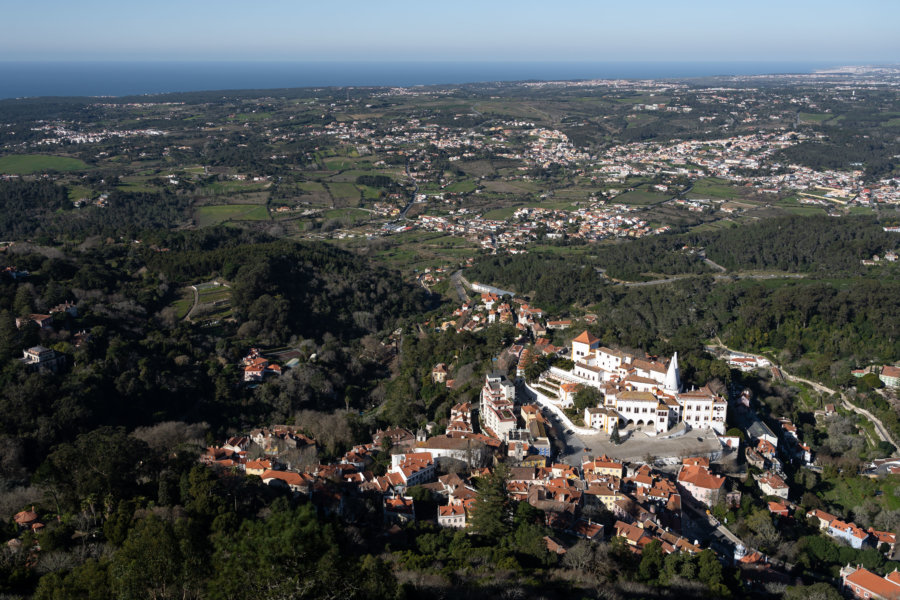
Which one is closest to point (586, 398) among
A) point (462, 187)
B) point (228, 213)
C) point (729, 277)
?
point (729, 277)

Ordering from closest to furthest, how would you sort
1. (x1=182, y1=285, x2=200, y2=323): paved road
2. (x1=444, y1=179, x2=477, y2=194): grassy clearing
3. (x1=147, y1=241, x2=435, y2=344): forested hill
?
(x1=182, y1=285, x2=200, y2=323): paved road → (x1=147, y1=241, x2=435, y2=344): forested hill → (x1=444, y1=179, x2=477, y2=194): grassy clearing

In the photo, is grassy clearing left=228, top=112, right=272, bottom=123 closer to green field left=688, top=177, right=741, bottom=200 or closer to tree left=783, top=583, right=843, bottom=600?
green field left=688, top=177, right=741, bottom=200

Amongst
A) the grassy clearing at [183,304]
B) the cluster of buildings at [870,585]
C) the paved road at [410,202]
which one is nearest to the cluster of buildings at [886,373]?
the cluster of buildings at [870,585]

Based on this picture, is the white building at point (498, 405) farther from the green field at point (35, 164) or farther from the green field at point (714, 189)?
the green field at point (35, 164)

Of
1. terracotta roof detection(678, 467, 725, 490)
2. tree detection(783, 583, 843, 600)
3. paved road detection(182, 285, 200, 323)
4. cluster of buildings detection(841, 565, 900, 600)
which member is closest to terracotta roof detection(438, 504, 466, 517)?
terracotta roof detection(678, 467, 725, 490)

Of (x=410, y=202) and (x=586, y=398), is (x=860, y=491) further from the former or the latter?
(x=410, y=202)

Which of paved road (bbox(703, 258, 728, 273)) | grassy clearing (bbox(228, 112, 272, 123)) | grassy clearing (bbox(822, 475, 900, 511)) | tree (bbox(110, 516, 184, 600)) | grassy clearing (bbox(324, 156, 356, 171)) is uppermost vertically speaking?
grassy clearing (bbox(228, 112, 272, 123))
